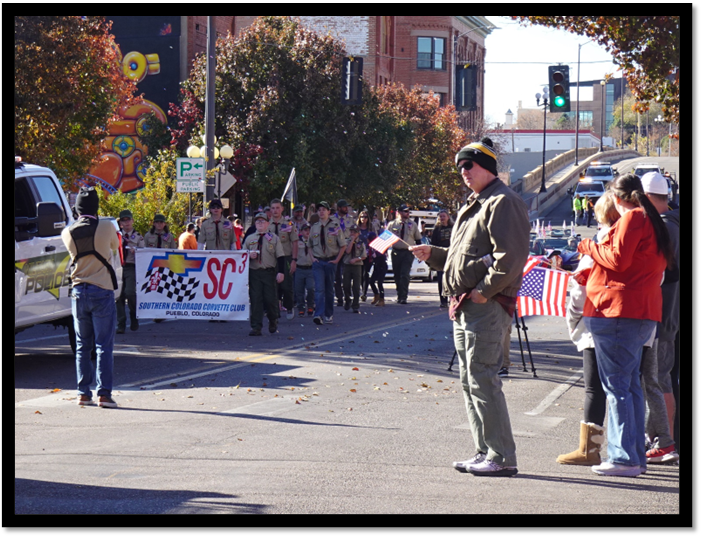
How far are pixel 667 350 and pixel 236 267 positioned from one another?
31.4 ft

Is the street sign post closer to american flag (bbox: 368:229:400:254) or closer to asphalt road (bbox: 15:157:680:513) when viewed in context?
asphalt road (bbox: 15:157:680:513)

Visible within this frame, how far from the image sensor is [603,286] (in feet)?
21.4

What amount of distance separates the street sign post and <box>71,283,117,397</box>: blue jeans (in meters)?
13.6

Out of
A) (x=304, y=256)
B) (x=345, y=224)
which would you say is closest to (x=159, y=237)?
(x=304, y=256)

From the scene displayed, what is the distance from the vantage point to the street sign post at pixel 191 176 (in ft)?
75.0

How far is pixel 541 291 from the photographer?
446 inches

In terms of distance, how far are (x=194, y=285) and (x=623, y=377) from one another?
1023 centimetres

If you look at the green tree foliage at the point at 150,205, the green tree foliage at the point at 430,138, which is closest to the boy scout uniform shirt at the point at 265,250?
the green tree foliage at the point at 150,205

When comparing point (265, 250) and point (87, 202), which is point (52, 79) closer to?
point (265, 250)

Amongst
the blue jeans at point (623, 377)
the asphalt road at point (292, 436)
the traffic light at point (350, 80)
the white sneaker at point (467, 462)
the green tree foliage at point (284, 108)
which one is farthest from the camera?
the green tree foliage at point (284, 108)

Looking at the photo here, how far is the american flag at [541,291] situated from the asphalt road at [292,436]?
0.83 metres

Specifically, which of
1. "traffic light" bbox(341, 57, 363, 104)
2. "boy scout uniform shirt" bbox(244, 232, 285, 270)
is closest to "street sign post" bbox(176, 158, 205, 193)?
"traffic light" bbox(341, 57, 363, 104)

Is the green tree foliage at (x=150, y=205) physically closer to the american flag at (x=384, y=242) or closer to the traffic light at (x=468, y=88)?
the traffic light at (x=468, y=88)

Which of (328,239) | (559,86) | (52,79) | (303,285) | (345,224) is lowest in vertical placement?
(303,285)
